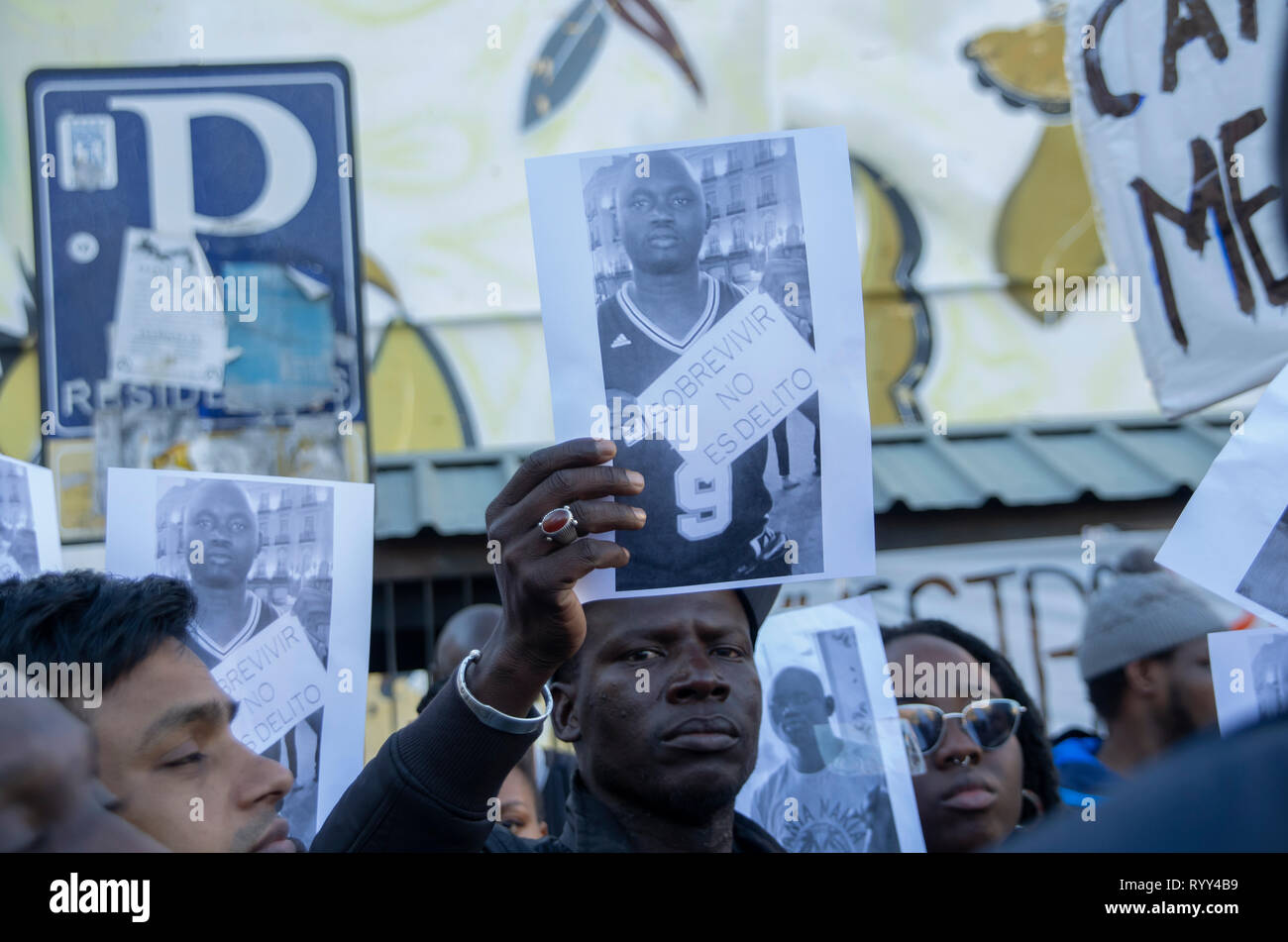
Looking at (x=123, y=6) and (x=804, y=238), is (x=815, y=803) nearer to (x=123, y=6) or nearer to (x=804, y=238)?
(x=804, y=238)

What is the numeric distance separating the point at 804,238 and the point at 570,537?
0.48 m

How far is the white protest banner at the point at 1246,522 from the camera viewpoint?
1640mm

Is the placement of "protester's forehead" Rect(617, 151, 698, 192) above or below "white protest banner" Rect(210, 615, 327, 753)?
above

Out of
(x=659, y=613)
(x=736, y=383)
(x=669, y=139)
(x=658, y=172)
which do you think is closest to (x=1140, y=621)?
(x=659, y=613)

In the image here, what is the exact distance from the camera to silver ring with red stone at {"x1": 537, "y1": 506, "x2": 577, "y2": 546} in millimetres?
1507

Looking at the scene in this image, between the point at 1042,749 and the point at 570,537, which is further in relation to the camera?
the point at 1042,749

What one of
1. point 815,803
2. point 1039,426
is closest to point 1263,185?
point 815,803

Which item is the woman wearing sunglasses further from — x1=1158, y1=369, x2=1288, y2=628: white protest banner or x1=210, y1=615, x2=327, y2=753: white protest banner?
x1=210, y1=615, x2=327, y2=753: white protest banner

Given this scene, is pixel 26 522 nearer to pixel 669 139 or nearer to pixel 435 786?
pixel 435 786

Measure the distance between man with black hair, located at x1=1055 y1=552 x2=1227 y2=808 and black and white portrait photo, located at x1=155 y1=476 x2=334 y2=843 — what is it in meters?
1.58

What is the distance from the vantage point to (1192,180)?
2.27 metres

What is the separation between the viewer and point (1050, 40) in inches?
237

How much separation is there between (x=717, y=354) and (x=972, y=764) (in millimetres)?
986

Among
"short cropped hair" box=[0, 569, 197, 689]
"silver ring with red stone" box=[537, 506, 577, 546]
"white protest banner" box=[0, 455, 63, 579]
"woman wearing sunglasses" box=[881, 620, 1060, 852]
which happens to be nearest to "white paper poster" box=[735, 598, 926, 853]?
"woman wearing sunglasses" box=[881, 620, 1060, 852]
